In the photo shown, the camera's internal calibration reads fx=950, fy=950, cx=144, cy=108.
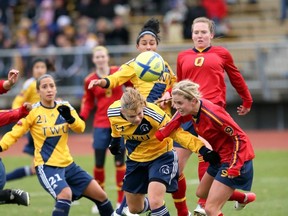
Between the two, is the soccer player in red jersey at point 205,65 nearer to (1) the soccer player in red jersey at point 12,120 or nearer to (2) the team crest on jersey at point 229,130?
(2) the team crest on jersey at point 229,130

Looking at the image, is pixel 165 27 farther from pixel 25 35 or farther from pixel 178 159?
pixel 178 159

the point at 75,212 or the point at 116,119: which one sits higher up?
the point at 116,119

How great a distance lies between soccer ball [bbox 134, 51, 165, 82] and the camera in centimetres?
1019

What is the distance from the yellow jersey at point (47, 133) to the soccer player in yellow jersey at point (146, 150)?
0.61 metres

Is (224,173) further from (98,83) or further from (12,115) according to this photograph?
(12,115)

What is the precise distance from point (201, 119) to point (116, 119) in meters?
0.94

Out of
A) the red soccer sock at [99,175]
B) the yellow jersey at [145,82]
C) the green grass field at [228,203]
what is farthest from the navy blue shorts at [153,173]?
the red soccer sock at [99,175]

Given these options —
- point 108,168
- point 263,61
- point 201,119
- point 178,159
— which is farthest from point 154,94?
point 263,61

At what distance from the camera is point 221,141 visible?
9430 mm

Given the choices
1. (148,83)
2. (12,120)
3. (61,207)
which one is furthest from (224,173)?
(12,120)

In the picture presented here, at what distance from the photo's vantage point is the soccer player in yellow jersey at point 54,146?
10.1 meters

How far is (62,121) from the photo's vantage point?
34.1 ft

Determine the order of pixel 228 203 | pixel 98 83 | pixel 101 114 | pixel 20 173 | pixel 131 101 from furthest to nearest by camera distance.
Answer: pixel 20 173 < pixel 101 114 < pixel 228 203 < pixel 98 83 < pixel 131 101

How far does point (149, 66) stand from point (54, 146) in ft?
4.41
